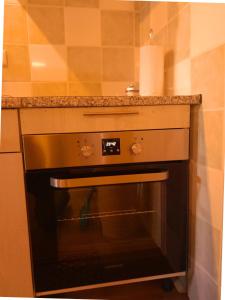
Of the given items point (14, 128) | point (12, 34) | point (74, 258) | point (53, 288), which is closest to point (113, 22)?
point (12, 34)

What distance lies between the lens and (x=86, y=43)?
135cm

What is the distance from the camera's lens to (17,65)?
1.31 metres

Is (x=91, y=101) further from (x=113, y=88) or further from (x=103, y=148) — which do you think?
(x=113, y=88)

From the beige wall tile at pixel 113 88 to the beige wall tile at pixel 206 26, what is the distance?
0.63 metres

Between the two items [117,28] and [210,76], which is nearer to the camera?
[210,76]

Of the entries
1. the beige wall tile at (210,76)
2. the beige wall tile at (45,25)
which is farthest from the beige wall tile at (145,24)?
the beige wall tile at (210,76)

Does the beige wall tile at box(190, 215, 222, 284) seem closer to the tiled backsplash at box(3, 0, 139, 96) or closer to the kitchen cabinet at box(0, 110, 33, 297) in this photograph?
the kitchen cabinet at box(0, 110, 33, 297)

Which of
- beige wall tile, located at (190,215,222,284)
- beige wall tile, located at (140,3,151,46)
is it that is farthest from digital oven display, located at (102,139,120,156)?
beige wall tile, located at (140,3,151,46)

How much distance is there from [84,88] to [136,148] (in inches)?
29.4

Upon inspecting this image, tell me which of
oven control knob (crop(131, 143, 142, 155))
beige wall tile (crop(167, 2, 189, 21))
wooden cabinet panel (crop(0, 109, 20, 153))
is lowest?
oven control knob (crop(131, 143, 142, 155))

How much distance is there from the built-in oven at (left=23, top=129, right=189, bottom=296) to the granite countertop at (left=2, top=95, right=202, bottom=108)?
103 mm

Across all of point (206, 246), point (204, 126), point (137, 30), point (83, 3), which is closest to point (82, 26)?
point (83, 3)

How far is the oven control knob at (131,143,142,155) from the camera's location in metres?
0.79

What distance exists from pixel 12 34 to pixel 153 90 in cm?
90
